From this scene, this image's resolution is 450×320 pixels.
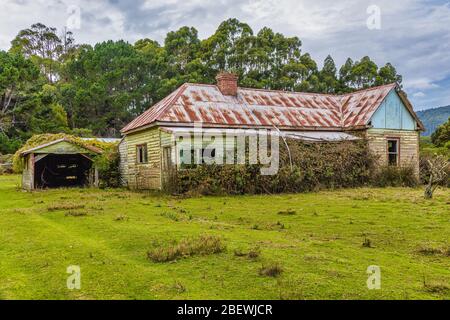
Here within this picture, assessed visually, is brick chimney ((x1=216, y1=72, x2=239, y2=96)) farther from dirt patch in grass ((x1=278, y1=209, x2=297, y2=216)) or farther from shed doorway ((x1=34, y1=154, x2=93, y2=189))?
dirt patch in grass ((x1=278, y1=209, x2=297, y2=216))

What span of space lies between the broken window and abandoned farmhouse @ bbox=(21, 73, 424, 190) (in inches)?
2.2

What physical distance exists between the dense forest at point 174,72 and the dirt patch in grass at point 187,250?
39.9 meters

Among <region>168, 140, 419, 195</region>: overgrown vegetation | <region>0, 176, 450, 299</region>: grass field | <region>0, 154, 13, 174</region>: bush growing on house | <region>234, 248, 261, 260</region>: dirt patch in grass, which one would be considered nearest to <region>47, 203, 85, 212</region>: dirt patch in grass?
<region>0, 176, 450, 299</region>: grass field

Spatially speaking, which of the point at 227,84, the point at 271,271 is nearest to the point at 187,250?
the point at 271,271

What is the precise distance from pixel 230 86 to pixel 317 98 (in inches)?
259

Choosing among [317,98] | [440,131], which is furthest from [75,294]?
[440,131]

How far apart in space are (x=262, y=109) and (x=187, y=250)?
17.7 m

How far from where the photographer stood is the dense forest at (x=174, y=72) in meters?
48.0

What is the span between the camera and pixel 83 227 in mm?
9695

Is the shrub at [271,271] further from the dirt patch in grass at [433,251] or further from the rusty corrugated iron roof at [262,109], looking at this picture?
the rusty corrugated iron roof at [262,109]

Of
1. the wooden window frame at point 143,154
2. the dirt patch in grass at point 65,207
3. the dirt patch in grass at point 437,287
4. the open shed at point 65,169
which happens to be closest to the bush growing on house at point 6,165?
the open shed at point 65,169
